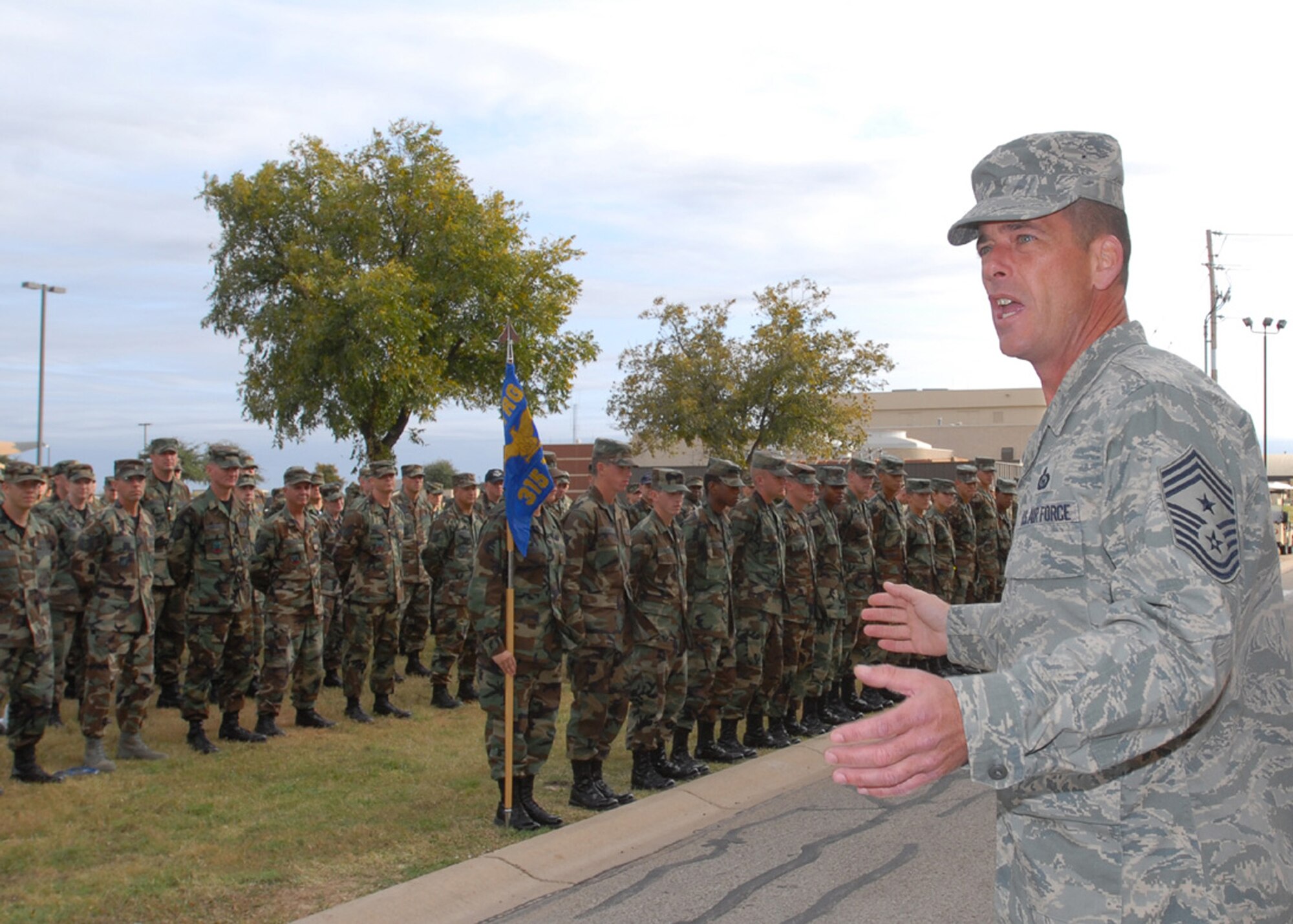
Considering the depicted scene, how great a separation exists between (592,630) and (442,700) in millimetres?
4923

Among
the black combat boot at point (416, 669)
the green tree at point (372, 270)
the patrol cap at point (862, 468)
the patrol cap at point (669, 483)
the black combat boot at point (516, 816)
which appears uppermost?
the green tree at point (372, 270)

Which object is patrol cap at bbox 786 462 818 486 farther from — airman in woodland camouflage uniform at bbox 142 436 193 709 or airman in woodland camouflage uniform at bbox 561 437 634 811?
airman in woodland camouflage uniform at bbox 142 436 193 709

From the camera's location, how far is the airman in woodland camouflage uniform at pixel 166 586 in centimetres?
1126

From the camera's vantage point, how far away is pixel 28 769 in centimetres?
831

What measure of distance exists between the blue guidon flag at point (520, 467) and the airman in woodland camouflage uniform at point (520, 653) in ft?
0.58

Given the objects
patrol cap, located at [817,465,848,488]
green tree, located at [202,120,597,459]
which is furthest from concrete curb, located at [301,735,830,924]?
green tree, located at [202,120,597,459]

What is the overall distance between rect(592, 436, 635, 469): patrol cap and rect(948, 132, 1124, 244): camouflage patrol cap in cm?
598

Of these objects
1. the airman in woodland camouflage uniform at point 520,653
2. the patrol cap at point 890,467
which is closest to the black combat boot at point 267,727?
the airman in woodland camouflage uniform at point 520,653

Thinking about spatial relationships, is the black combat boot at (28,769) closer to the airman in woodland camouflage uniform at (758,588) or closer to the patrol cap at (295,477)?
the patrol cap at (295,477)

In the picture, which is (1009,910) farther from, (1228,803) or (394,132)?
(394,132)

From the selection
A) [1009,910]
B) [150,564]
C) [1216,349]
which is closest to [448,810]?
[150,564]

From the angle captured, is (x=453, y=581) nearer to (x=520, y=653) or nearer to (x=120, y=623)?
(x=120, y=623)

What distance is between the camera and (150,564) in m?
9.44

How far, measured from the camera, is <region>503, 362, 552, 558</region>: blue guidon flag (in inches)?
290
